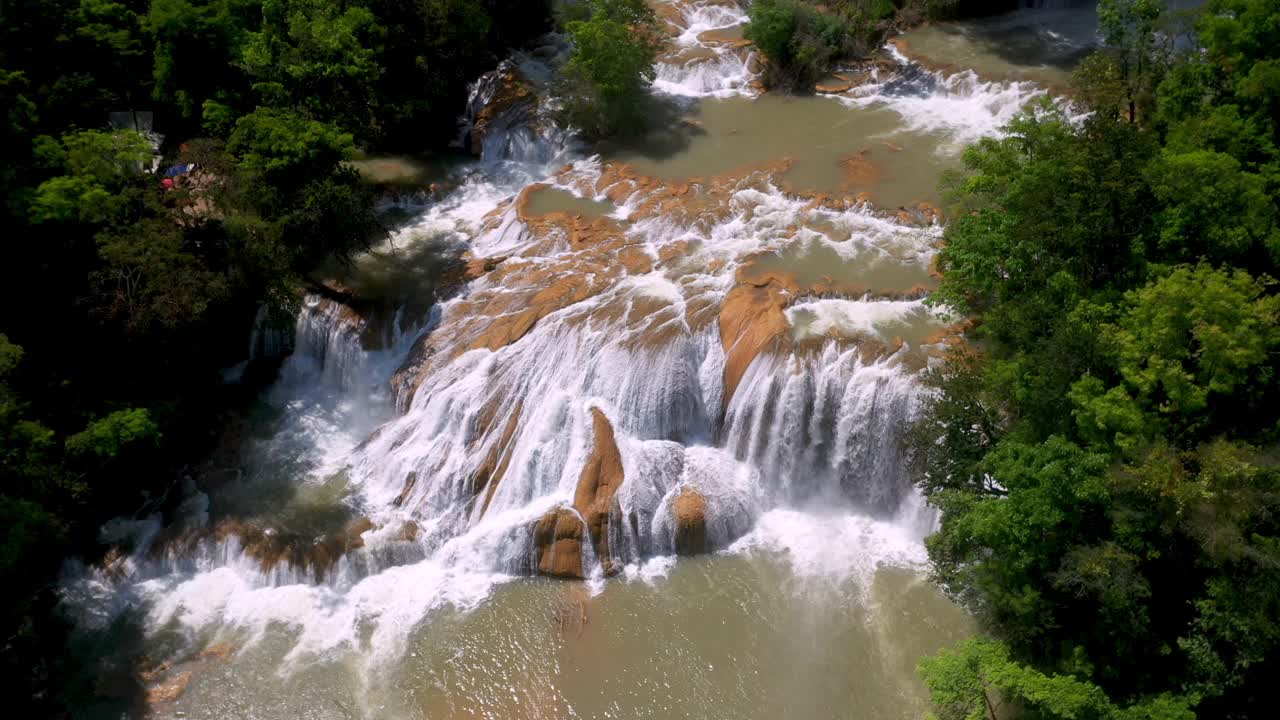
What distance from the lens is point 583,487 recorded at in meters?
19.5


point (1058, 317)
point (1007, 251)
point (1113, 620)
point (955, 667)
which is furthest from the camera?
point (1007, 251)

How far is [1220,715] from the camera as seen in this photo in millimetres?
13648

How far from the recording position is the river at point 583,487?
1725 centimetres

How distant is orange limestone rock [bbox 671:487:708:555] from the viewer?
63.2 ft

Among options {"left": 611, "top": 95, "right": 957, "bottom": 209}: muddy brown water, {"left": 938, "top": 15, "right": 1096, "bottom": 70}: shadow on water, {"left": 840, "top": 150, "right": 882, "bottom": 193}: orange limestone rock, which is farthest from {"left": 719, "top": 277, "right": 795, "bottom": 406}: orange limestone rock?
{"left": 938, "top": 15, "right": 1096, "bottom": 70}: shadow on water

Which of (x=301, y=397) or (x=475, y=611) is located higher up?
(x=301, y=397)

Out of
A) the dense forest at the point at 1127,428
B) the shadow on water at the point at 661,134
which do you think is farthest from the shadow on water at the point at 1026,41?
the dense forest at the point at 1127,428

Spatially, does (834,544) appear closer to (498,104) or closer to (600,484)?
(600,484)

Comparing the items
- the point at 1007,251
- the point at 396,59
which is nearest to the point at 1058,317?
the point at 1007,251

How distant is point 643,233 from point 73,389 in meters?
14.7

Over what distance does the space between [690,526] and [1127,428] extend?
29.5ft

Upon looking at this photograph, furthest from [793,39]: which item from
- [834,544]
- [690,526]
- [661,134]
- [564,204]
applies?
[690,526]

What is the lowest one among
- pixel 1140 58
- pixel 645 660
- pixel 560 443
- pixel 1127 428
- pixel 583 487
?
pixel 645 660

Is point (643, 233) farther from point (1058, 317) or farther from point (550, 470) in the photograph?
point (1058, 317)
